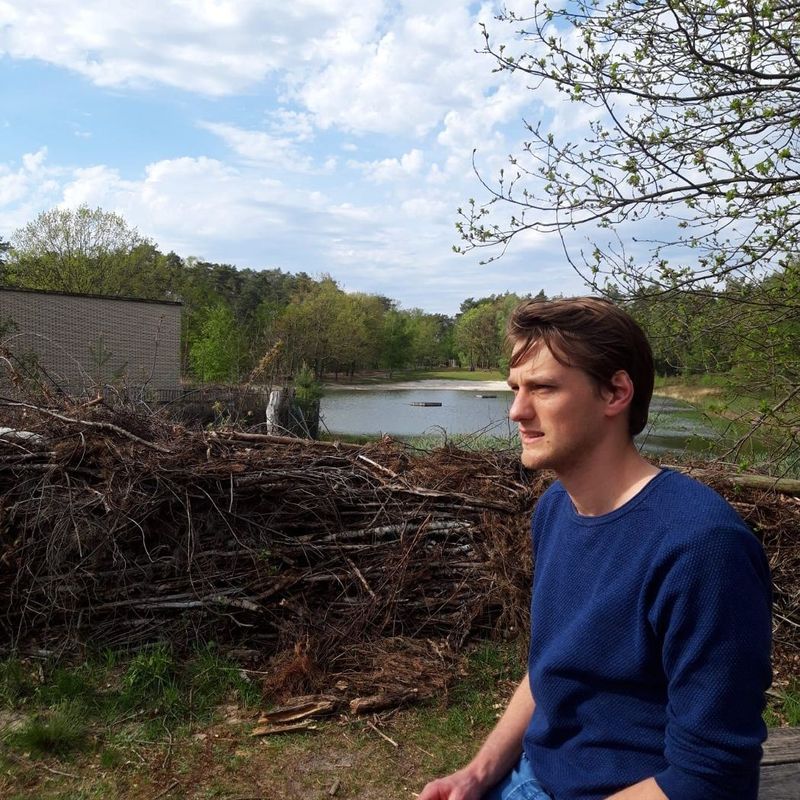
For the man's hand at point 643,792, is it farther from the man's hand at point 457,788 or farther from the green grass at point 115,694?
the green grass at point 115,694

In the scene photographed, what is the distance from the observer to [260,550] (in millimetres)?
4324

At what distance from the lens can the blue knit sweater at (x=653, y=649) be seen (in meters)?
1.21

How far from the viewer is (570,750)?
58.5 inches

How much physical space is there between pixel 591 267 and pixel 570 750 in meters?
4.60

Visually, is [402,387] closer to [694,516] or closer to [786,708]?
[786,708]

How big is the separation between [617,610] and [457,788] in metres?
0.65

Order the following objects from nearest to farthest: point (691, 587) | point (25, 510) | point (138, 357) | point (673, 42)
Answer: point (691, 587), point (25, 510), point (673, 42), point (138, 357)

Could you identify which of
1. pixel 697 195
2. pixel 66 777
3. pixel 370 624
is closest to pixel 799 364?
pixel 697 195

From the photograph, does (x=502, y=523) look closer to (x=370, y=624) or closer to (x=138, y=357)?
(x=370, y=624)

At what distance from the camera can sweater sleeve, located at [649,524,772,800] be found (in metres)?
1.20

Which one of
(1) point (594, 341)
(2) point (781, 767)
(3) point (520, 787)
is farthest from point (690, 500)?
(2) point (781, 767)

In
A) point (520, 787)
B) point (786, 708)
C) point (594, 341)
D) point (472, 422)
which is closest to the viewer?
point (594, 341)

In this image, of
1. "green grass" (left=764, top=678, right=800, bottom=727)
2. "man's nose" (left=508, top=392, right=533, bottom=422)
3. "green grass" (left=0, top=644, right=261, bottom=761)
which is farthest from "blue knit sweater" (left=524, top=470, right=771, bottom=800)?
"green grass" (left=764, top=678, right=800, bottom=727)

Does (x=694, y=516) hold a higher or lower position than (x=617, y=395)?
lower
